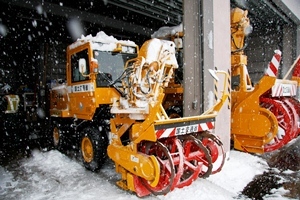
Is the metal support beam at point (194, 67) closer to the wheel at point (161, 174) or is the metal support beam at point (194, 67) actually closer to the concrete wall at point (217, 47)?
the concrete wall at point (217, 47)

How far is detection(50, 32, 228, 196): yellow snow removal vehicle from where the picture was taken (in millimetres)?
3174

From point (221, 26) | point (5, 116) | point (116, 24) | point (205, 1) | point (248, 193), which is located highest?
point (116, 24)

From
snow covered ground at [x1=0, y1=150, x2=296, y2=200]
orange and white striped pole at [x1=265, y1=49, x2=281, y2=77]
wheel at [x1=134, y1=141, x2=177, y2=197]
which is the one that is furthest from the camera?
orange and white striped pole at [x1=265, y1=49, x2=281, y2=77]

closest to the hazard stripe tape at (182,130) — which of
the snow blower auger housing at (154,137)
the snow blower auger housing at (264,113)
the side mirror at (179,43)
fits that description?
the snow blower auger housing at (154,137)

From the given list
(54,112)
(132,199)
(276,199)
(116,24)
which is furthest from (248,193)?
(116,24)

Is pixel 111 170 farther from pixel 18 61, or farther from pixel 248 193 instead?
pixel 18 61

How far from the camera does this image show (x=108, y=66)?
4.75 metres

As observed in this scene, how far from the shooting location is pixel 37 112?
24.7 feet

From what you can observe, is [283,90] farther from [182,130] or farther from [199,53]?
[182,130]

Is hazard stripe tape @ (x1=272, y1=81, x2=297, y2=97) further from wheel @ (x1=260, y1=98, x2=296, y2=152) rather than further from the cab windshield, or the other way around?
the cab windshield

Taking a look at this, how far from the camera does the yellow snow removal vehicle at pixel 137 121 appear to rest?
10.4ft

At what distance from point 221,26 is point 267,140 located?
2548 millimetres

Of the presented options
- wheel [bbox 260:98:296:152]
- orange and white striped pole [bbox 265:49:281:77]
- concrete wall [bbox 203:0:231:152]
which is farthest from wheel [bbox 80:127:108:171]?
orange and white striped pole [bbox 265:49:281:77]

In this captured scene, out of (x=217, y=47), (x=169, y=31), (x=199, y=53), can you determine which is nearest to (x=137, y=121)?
(x=199, y=53)
